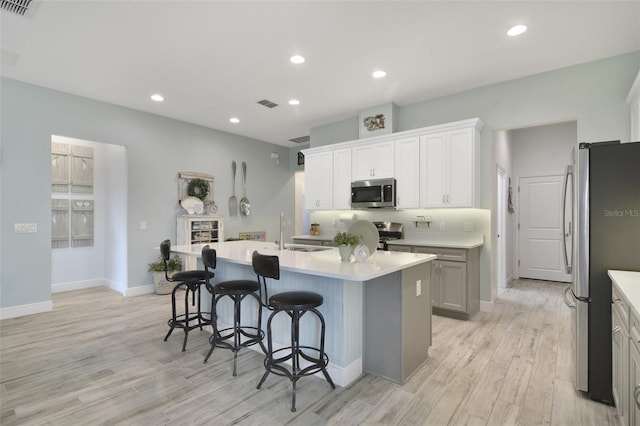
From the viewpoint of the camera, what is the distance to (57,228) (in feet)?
17.6

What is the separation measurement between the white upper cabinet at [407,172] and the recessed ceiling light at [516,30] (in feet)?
5.52

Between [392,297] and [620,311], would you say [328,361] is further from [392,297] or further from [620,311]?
[620,311]

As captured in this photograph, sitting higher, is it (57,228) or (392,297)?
(57,228)

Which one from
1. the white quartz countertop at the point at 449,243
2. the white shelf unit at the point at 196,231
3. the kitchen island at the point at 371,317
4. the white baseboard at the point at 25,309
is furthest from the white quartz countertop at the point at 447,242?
the white baseboard at the point at 25,309

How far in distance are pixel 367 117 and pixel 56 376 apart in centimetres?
481

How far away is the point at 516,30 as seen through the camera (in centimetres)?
289

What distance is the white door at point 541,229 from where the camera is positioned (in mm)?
5984

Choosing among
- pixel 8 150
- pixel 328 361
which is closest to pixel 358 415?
pixel 328 361

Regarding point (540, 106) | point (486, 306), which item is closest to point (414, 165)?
point (540, 106)

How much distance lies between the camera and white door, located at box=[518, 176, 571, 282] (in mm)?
5984

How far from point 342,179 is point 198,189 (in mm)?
2702

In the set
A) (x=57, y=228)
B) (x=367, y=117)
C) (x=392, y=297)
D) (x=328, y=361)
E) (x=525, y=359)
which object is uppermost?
(x=367, y=117)

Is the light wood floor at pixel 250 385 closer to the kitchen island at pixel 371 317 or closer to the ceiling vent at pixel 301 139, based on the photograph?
the kitchen island at pixel 371 317

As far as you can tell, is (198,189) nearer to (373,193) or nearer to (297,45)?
(373,193)
